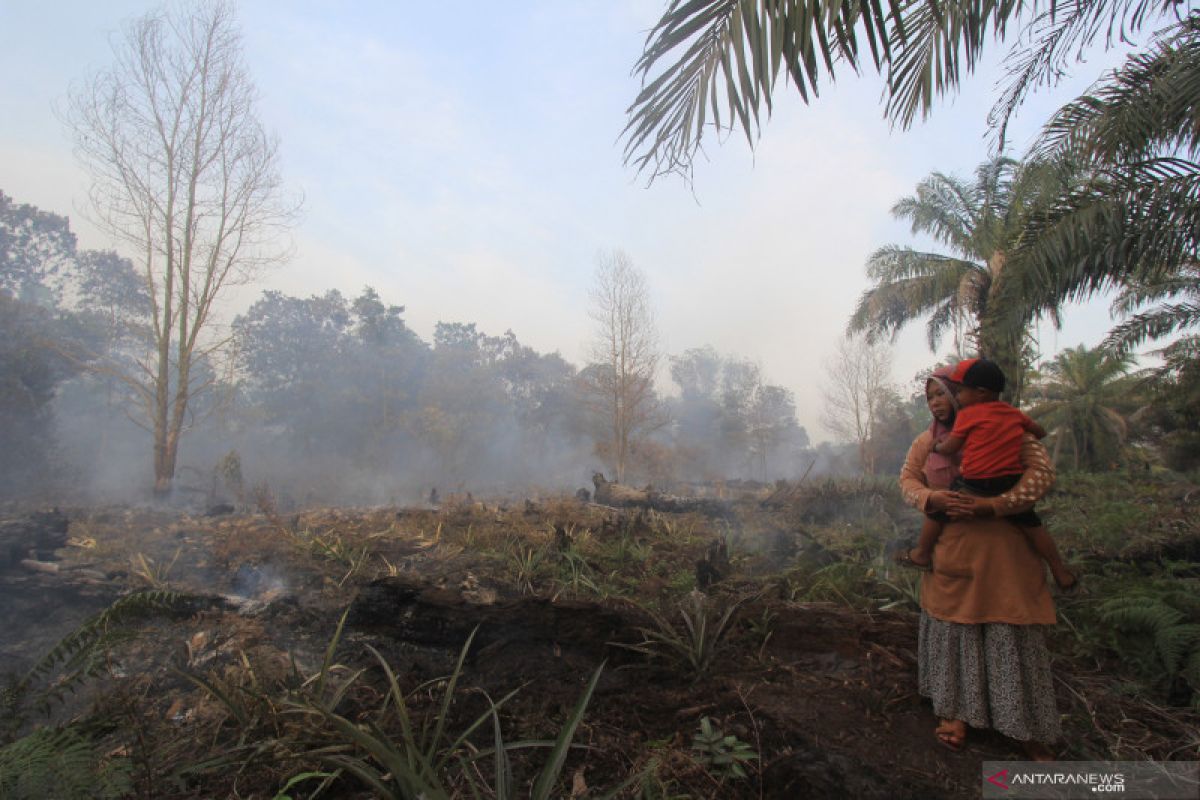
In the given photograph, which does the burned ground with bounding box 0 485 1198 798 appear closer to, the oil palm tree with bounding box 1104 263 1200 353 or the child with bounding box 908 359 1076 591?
the child with bounding box 908 359 1076 591

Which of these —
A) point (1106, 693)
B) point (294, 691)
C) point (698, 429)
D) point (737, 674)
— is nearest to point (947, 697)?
point (737, 674)

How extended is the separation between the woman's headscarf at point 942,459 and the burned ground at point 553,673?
109 cm

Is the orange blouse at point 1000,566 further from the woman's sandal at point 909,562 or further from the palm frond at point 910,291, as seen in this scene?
the palm frond at point 910,291

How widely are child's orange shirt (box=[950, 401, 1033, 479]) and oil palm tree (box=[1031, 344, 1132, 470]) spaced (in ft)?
77.8

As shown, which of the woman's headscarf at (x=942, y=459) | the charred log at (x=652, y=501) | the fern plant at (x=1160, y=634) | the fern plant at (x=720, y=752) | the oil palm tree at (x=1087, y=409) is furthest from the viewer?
the oil palm tree at (x=1087, y=409)

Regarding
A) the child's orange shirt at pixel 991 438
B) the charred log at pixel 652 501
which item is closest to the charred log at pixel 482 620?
the child's orange shirt at pixel 991 438

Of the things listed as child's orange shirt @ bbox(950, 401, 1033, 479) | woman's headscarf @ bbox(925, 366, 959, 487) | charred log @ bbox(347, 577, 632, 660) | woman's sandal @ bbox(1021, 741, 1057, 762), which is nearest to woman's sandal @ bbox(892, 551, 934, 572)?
woman's headscarf @ bbox(925, 366, 959, 487)

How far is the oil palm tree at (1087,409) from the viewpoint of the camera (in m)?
20.5

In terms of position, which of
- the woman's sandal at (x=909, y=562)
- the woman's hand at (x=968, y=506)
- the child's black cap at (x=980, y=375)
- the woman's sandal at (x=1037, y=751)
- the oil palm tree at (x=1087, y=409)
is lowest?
the woman's sandal at (x=1037, y=751)

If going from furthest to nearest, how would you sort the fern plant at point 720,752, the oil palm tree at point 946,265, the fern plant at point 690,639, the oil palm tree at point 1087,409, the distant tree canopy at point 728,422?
the distant tree canopy at point 728,422 → the oil palm tree at point 1087,409 → the oil palm tree at point 946,265 → the fern plant at point 690,639 → the fern plant at point 720,752

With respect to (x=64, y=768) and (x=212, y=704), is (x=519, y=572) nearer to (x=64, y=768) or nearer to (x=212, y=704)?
(x=212, y=704)

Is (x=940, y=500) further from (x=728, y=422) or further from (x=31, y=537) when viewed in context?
(x=728, y=422)

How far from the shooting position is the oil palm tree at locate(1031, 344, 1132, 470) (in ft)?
67.2

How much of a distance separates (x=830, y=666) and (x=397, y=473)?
25363 millimetres
